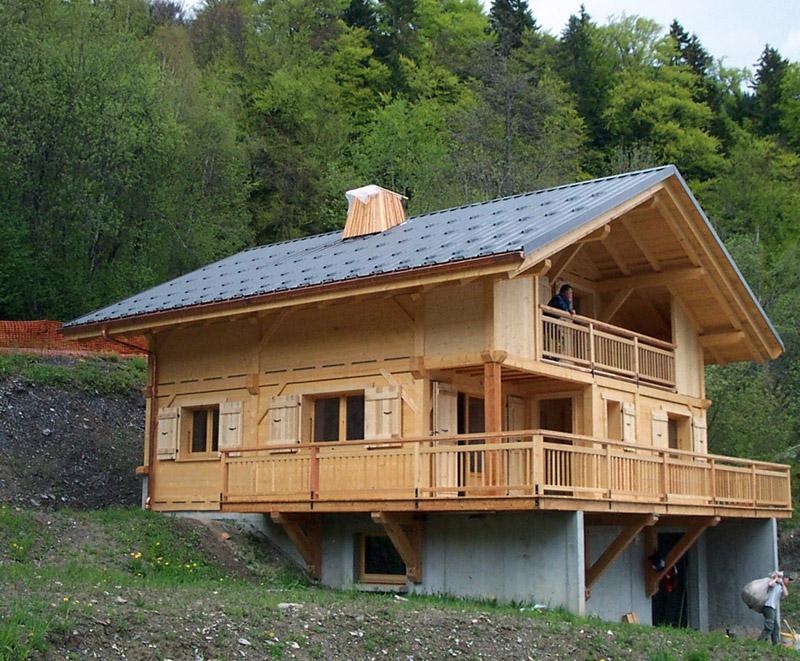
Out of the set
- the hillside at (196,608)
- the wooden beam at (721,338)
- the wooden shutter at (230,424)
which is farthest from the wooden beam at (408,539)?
the wooden beam at (721,338)

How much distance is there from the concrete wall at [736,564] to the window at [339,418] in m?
8.73

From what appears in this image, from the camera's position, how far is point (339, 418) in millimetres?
21312

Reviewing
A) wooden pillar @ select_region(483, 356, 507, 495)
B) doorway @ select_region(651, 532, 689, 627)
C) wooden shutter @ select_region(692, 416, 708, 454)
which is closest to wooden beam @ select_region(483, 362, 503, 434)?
wooden pillar @ select_region(483, 356, 507, 495)

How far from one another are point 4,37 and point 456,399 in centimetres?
2432

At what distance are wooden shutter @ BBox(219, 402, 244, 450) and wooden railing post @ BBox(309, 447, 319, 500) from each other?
3.23 metres

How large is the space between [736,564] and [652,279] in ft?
20.8

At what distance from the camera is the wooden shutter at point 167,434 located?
77.5ft

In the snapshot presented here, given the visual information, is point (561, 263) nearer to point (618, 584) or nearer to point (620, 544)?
point (620, 544)

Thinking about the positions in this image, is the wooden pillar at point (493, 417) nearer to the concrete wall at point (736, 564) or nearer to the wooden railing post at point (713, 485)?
the wooden railing post at point (713, 485)

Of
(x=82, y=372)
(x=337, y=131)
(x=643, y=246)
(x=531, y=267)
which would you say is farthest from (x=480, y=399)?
(x=337, y=131)

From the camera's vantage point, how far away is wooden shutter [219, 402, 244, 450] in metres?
22.5

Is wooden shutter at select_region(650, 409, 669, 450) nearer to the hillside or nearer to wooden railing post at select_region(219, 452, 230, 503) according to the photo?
the hillside

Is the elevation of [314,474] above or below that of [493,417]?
below

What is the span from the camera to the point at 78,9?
42375mm
